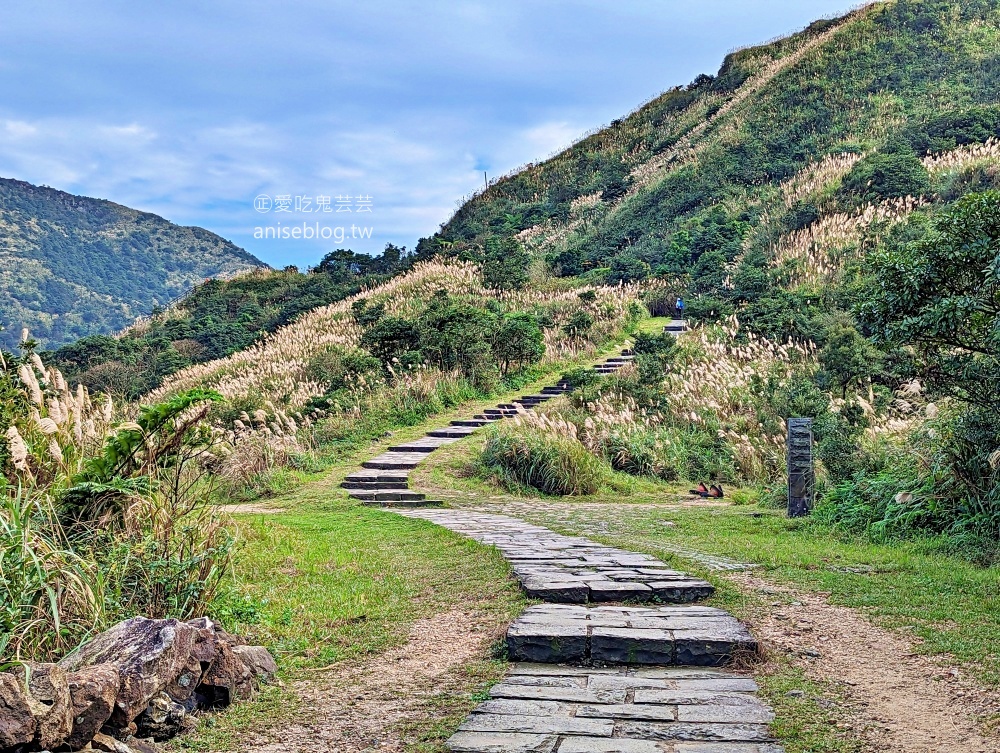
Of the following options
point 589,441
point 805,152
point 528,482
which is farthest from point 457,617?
→ point 805,152

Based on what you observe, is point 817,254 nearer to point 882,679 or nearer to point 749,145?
point 749,145

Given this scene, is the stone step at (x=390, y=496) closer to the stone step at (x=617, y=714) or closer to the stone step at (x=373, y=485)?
the stone step at (x=373, y=485)

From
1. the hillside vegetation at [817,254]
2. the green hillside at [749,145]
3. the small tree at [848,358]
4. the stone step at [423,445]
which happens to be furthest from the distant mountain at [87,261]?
the small tree at [848,358]

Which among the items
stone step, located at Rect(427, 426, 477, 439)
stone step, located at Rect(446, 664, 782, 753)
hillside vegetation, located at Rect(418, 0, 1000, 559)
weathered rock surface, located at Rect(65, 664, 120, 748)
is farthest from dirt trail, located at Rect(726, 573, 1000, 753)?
stone step, located at Rect(427, 426, 477, 439)

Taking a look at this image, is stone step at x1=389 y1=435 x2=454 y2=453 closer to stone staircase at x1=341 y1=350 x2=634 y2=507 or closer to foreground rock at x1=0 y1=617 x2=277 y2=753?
stone staircase at x1=341 y1=350 x2=634 y2=507

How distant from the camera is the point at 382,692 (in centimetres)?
416

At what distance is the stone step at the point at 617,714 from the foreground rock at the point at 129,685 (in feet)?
4.06

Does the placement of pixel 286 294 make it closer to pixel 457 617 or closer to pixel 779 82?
pixel 779 82

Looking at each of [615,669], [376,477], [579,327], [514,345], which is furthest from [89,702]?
[579,327]

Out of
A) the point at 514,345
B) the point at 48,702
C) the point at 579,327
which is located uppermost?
the point at 579,327

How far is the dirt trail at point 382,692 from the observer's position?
11.7 ft

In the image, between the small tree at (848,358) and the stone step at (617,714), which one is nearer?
the stone step at (617,714)

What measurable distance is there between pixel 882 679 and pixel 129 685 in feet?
11.6

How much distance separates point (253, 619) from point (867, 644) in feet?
11.8
